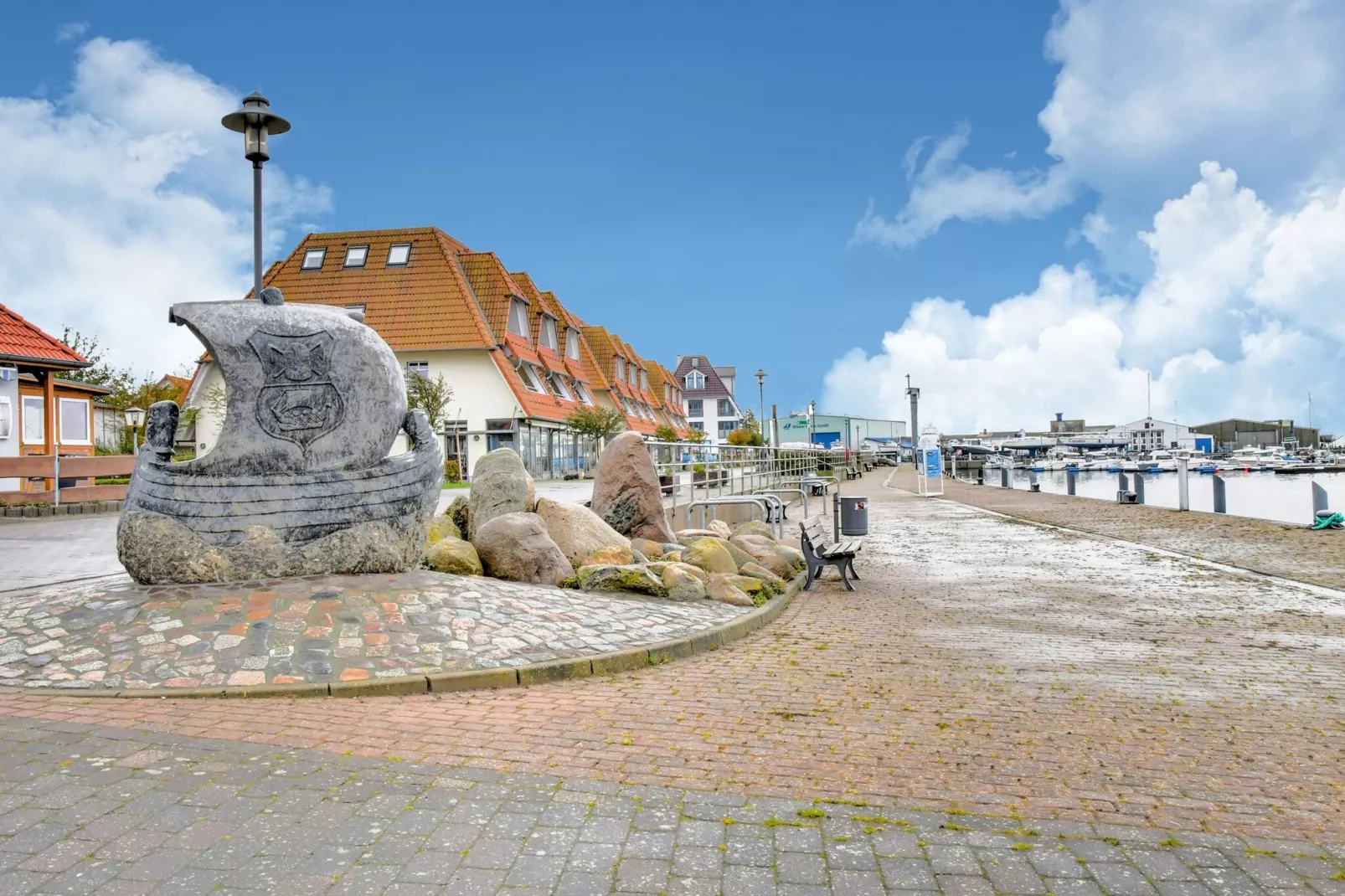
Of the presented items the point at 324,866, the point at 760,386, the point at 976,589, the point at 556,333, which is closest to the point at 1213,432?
the point at 760,386

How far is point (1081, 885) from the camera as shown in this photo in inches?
133

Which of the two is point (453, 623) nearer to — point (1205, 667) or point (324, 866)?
point (324, 866)

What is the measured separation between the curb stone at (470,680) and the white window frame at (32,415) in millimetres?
24725

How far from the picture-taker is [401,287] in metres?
39.6

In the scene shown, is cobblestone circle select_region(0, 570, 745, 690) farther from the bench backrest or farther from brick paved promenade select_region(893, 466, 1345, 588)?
brick paved promenade select_region(893, 466, 1345, 588)

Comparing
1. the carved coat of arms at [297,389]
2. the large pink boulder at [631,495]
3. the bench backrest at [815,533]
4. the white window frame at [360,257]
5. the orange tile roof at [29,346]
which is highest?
the white window frame at [360,257]

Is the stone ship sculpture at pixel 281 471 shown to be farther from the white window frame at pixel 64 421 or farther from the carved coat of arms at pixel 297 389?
the white window frame at pixel 64 421

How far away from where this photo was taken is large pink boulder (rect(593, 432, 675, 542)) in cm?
1296

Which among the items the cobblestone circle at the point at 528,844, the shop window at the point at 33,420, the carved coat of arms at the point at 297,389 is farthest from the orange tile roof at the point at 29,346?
the cobblestone circle at the point at 528,844

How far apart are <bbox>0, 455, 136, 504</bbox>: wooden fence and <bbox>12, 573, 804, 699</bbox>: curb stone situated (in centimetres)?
1661

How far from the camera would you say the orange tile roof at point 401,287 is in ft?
125

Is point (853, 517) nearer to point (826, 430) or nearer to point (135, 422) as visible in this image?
point (135, 422)

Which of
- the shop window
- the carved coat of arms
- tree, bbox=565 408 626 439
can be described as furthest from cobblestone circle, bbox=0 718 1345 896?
tree, bbox=565 408 626 439

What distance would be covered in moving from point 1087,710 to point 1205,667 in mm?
1906
